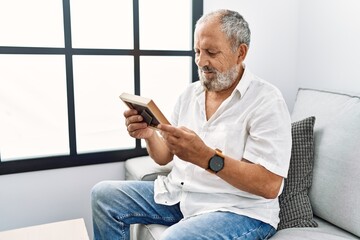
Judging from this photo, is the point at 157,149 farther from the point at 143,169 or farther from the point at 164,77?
the point at 164,77

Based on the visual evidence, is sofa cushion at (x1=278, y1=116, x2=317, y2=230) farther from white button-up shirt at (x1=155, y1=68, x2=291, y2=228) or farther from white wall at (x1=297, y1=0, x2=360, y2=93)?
white wall at (x1=297, y1=0, x2=360, y2=93)

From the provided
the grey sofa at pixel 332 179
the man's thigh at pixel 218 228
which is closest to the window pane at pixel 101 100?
the grey sofa at pixel 332 179

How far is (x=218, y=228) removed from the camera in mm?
1164

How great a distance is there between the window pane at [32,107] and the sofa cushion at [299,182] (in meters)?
1.17

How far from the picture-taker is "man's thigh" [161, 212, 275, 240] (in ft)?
3.74

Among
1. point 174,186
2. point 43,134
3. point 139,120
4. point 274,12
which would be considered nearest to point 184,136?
point 139,120

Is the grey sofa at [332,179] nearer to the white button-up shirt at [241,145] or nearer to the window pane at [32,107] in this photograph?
the white button-up shirt at [241,145]

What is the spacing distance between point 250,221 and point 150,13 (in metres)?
1.27

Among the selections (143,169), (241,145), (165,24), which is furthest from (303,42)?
(143,169)

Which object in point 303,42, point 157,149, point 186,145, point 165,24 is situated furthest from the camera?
point 303,42

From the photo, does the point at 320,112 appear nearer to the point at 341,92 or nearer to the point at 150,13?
the point at 341,92

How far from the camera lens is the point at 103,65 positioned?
1.88 metres

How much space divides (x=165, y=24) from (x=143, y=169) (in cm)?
87

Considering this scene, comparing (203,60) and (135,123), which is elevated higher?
(203,60)
